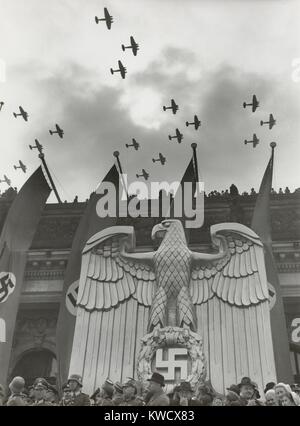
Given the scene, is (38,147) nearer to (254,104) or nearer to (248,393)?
(254,104)

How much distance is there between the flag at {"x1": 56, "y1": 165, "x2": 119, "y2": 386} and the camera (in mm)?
15023

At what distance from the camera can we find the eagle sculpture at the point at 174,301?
13.4 metres

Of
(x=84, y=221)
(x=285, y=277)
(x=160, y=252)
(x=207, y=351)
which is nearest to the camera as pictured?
(x=207, y=351)

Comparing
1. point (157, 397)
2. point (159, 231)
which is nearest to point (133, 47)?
point (159, 231)

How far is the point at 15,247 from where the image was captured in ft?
56.9

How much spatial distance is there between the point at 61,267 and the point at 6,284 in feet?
9.91

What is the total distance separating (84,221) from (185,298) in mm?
4773

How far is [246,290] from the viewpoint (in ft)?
46.7

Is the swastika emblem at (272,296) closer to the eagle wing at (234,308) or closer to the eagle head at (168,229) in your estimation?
the eagle wing at (234,308)

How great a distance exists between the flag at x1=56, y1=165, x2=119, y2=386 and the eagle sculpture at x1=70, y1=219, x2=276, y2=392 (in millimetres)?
1194

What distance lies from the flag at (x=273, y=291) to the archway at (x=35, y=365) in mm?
7539

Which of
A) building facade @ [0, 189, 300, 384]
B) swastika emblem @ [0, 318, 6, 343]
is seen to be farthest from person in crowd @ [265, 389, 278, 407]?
swastika emblem @ [0, 318, 6, 343]
